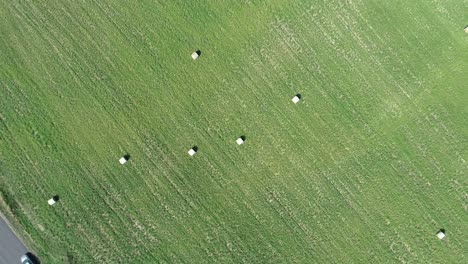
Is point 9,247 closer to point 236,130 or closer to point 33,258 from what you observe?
point 33,258

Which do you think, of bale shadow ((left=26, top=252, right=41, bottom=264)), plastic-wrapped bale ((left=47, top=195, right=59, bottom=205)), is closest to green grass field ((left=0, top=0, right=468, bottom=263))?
plastic-wrapped bale ((left=47, top=195, right=59, bottom=205))

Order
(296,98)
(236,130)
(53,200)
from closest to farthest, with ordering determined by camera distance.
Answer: (53,200) → (236,130) → (296,98)

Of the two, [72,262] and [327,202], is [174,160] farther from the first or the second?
[327,202]

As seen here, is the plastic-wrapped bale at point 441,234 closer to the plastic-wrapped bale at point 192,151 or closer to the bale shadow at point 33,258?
the plastic-wrapped bale at point 192,151

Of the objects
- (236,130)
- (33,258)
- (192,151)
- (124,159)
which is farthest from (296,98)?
(33,258)

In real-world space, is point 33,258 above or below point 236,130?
above

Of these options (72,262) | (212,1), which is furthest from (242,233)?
(212,1)

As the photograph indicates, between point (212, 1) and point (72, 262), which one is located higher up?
point (212, 1)
